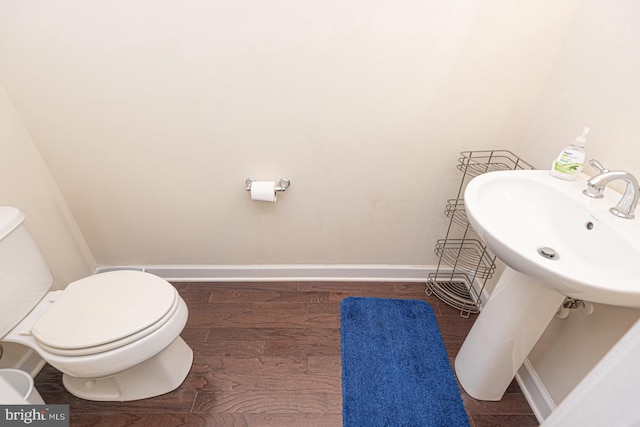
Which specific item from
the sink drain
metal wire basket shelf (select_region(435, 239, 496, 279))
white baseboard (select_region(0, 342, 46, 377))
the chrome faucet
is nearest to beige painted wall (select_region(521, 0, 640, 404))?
the chrome faucet

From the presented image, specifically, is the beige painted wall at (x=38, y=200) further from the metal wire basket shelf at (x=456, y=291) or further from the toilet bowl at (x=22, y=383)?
the metal wire basket shelf at (x=456, y=291)

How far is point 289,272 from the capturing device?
1.79m

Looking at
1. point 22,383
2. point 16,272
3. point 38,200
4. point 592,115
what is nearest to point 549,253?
point 592,115

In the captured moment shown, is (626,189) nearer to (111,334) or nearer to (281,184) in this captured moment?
(281,184)

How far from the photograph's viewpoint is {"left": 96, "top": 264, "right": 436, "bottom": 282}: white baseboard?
177 centimetres

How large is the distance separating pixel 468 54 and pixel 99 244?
1998 millimetres

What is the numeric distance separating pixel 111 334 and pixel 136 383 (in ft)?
1.25

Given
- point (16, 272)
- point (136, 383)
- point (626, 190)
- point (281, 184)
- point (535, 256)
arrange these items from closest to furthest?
point (535, 256) → point (626, 190) → point (16, 272) → point (136, 383) → point (281, 184)

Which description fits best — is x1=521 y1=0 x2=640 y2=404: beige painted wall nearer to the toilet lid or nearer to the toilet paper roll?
the toilet paper roll

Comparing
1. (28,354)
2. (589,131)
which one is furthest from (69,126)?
(589,131)

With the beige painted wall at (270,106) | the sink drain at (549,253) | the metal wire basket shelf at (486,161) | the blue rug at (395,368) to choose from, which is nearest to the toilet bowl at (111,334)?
the beige painted wall at (270,106)

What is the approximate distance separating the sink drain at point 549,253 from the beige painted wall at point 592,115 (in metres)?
0.23

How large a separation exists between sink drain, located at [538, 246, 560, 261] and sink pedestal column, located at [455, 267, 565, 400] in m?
0.09

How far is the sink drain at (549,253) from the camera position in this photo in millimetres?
933
